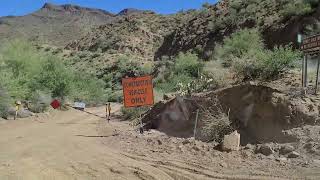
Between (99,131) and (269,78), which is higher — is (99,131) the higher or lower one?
the lower one

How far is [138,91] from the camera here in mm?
20328

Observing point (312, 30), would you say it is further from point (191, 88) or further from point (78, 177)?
point (78, 177)

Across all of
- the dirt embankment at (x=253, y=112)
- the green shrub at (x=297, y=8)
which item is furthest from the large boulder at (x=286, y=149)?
the green shrub at (x=297, y=8)

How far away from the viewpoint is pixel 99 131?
21750 millimetres

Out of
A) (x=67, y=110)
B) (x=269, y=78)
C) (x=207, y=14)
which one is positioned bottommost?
(x=67, y=110)

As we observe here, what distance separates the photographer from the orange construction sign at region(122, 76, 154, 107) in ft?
65.8

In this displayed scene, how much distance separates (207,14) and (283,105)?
171ft

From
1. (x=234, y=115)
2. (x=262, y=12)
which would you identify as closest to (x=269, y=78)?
(x=234, y=115)

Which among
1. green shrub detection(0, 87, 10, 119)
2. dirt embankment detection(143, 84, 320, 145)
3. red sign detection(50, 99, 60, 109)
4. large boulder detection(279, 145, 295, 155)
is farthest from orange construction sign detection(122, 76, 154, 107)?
red sign detection(50, 99, 60, 109)

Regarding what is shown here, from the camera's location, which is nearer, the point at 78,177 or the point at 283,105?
the point at 78,177

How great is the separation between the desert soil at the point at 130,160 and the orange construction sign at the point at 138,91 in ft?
4.73

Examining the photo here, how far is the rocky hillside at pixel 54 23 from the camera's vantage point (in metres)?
112

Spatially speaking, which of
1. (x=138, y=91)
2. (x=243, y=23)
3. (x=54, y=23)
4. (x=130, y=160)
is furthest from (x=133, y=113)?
(x=54, y=23)

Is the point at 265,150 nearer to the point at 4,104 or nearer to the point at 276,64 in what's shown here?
the point at 276,64
